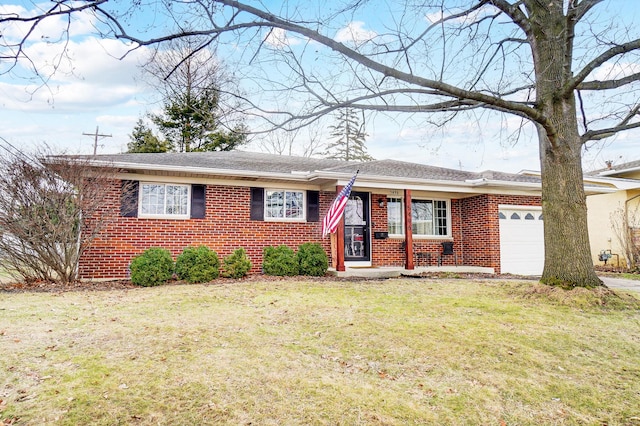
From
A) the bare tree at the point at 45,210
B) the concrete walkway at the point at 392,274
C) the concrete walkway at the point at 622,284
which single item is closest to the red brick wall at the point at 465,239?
the concrete walkway at the point at 392,274

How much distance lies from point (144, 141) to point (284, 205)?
15700 mm

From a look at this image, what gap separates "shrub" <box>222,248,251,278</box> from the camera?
31.6 feet

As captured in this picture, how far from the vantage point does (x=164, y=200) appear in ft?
32.8

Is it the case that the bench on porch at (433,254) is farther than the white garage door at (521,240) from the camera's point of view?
Yes

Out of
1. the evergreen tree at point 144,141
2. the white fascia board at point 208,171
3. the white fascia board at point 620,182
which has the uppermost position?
the evergreen tree at point 144,141

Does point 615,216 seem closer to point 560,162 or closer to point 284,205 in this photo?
point 560,162

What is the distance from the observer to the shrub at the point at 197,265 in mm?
8914

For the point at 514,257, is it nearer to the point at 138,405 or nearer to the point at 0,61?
the point at 138,405

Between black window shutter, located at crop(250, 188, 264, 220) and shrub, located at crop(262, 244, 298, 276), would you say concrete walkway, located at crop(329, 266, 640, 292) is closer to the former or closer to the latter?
shrub, located at crop(262, 244, 298, 276)

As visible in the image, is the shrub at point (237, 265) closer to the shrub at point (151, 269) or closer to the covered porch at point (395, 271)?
the shrub at point (151, 269)

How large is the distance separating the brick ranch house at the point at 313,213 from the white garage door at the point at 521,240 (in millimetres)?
35

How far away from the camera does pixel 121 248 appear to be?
9.47m

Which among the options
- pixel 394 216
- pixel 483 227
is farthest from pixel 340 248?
pixel 483 227

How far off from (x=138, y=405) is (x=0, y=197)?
7.22 meters
